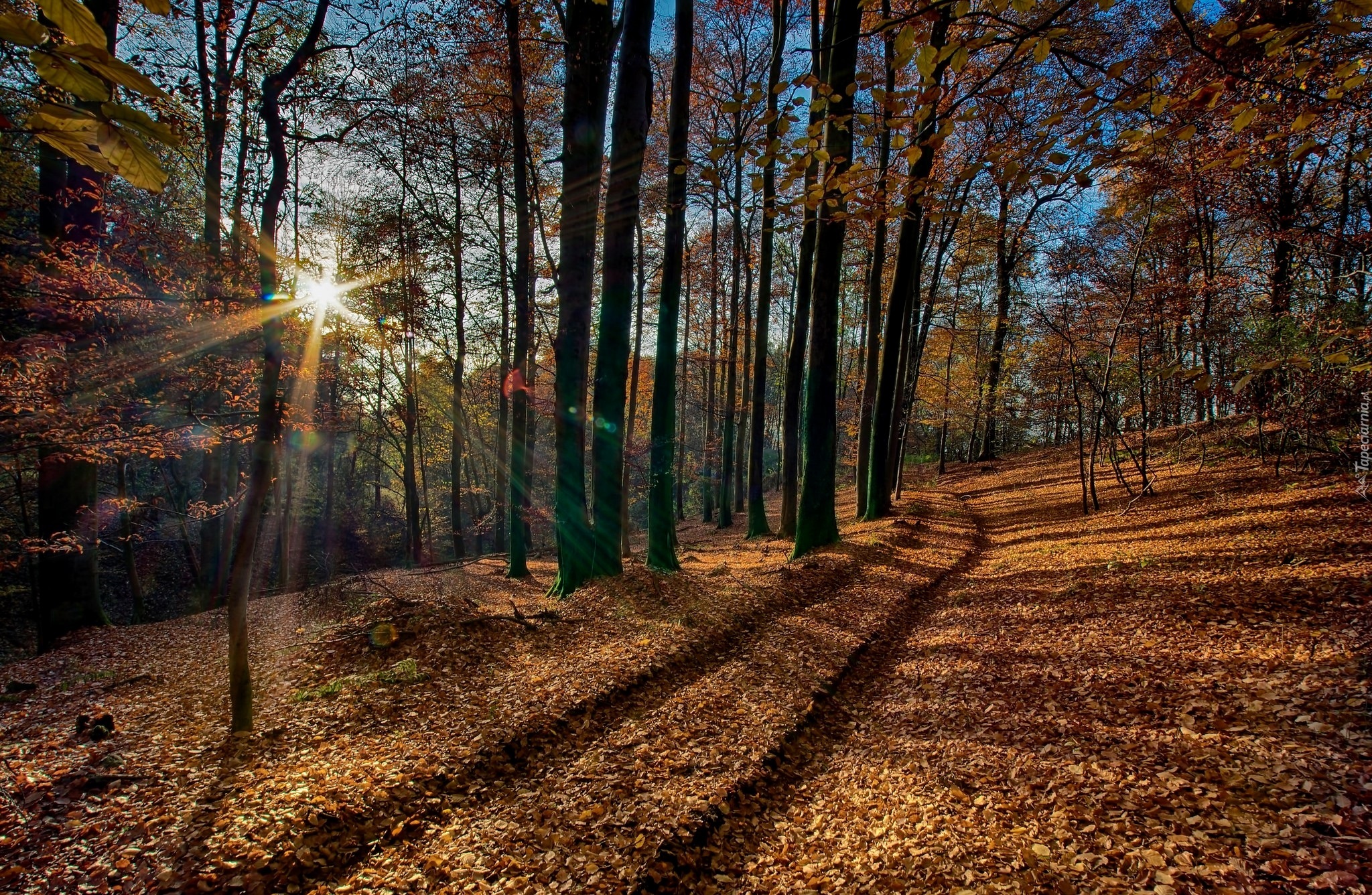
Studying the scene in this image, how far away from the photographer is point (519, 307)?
11156 millimetres

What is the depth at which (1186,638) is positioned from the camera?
4.33 metres

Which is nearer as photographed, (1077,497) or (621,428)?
(621,428)

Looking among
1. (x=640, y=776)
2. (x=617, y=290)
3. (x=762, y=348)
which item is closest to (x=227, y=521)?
(x=617, y=290)

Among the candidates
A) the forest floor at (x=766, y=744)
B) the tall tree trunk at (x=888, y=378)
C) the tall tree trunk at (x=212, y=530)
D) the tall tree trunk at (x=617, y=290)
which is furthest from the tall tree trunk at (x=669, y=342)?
the tall tree trunk at (x=212, y=530)

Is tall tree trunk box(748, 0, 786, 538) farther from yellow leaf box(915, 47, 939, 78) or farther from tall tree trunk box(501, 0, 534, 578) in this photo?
yellow leaf box(915, 47, 939, 78)

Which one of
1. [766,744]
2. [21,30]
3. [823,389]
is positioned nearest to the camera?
[21,30]

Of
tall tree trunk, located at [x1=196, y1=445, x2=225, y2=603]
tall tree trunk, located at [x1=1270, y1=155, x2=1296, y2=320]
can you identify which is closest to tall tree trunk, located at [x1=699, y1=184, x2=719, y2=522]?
tall tree trunk, located at [x1=1270, y1=155, x2=1296, y2=320]

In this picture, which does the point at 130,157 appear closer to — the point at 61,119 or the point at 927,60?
the point at 61,119

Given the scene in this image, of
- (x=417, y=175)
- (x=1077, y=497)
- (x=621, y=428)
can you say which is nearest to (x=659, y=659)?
(x=621, y=428)

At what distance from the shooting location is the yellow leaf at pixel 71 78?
94 cm

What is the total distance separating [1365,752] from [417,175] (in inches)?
671

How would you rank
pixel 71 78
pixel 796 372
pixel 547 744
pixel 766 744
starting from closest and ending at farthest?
pixel 71 78 < pixel 766 744 < pixel 547 744 < pixel 796 372

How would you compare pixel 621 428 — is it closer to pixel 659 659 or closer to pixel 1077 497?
pixel 659 659

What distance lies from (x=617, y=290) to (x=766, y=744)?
21.0ft
